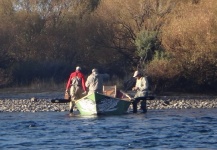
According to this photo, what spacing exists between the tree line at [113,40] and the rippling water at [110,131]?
13.0m

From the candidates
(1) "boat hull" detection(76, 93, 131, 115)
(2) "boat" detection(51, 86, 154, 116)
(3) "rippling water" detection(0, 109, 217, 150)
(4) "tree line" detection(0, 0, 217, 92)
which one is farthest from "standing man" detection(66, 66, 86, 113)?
(4) "tree line" detection(0, 0, 217, 92)

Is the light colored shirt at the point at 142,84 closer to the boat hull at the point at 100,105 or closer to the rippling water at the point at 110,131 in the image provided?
the boat hull at the point at 100,105

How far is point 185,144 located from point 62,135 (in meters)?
4.03

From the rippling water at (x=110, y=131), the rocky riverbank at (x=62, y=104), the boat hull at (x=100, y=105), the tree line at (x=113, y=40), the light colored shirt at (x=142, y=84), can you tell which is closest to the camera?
the rippling water at (x=110, y=131)

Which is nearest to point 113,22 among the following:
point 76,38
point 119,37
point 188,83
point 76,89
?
point 119,37

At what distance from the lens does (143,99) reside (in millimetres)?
29172

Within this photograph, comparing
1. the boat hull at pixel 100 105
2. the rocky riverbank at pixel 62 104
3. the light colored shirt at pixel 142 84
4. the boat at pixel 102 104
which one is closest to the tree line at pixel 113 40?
the rocky riverbank at pixel 62 104

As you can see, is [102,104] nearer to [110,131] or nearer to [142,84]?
[142,84]

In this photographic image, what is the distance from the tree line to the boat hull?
13573 mm

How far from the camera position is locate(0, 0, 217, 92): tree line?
4281 centimetres

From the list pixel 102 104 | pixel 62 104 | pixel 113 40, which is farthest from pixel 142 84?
pixel 113 40

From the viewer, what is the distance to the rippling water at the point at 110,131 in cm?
1984

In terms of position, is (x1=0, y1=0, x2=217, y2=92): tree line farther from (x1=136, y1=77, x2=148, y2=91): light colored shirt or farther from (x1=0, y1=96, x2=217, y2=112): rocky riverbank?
(x1=136, y1=77, x2=148, y2=91): light colored shirt

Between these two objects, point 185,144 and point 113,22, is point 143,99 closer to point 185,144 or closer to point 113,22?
point 185,144
